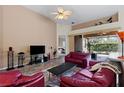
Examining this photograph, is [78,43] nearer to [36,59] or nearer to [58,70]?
[36,59]

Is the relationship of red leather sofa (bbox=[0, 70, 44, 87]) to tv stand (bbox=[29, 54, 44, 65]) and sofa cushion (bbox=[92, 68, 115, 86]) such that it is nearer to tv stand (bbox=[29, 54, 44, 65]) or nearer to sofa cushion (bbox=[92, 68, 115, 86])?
sofa cushion (bbox=[92, 68, 115, 86])

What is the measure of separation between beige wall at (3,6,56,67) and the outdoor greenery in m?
2.70

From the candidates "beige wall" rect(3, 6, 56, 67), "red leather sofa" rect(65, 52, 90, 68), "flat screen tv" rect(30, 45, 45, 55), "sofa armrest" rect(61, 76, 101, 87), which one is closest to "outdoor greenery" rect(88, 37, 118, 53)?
"red leather sofa" rect(65, 52, 90, 68)

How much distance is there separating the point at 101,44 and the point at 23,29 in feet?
15.6

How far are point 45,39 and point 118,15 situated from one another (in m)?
4.41

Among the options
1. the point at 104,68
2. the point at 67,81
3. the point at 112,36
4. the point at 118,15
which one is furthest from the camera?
the point at 112,36

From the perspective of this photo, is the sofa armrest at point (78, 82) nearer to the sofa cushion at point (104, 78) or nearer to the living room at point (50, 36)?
the sofa cushion at point (104, 78)

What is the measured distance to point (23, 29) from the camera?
7.11m

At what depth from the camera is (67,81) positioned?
239cm

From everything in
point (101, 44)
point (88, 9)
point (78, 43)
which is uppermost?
point (88, 9)

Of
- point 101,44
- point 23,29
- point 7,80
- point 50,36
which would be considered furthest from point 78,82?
point 50,36
